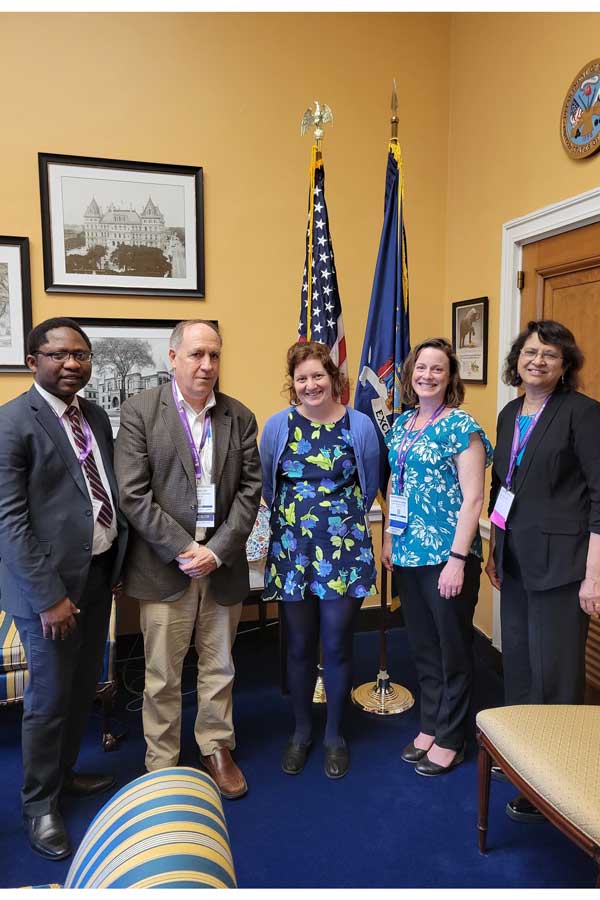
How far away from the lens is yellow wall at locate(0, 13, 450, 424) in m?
2.99

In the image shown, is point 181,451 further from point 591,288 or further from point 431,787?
point 591,288

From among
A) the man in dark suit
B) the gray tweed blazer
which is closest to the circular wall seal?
the gray tweed blazer

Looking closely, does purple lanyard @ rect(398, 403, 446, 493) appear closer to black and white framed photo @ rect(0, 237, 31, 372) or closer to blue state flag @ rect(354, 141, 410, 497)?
blue state flag @ rect(354, 141, 410, 497)

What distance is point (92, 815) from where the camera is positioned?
215 cm

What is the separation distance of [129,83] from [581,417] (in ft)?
8.82

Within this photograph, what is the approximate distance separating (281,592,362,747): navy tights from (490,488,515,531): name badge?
0.59m

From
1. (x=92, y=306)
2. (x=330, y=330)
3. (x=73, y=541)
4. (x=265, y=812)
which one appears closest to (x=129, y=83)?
(x=92, y=306)

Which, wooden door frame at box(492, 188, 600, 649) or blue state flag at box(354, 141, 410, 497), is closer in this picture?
wooden door frame at box(492, 188, 600, 649)

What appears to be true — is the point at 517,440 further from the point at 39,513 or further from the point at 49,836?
A: the point at 49,836

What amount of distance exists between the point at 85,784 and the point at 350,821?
97 centimetres

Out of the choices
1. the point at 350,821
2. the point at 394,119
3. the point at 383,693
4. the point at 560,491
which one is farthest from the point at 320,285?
the point at 350,821

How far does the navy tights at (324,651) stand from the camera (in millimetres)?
2336

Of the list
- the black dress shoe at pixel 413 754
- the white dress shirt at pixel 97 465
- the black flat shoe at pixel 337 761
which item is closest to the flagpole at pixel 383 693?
the black dress shoe at pixel 413 754

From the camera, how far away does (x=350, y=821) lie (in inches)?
83.2
